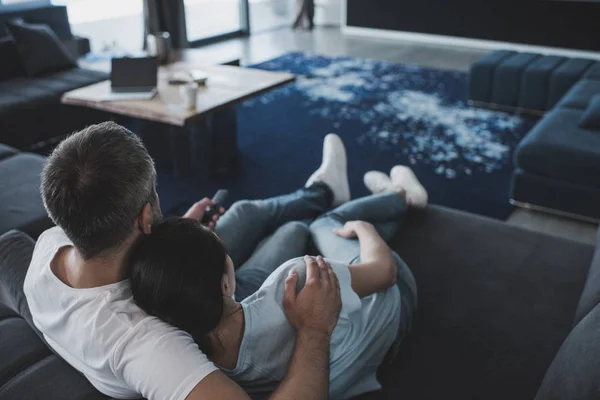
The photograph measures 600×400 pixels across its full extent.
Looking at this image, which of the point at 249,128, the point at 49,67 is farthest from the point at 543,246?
the point at 49,67

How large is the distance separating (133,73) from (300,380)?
2.52 meters

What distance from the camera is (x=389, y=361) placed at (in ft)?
4.70

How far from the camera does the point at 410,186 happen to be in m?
2.26

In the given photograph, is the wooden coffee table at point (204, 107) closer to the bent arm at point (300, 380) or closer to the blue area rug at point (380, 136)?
the blue area rug at point (380, 136)

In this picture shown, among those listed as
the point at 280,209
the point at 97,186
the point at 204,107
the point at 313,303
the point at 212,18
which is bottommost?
the point at 212,18

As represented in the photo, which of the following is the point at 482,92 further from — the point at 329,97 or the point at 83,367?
the point at 83,367

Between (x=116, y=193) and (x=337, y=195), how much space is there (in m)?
1.39

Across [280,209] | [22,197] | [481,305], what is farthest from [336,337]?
[22,197]

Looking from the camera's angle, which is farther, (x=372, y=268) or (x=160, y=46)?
(x=160, y=46)

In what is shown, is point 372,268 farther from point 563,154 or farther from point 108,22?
point 108,22

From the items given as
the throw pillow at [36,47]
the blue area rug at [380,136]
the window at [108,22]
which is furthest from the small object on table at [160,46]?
the window at [108,22]

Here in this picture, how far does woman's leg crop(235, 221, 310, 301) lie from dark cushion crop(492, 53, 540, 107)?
2938 mm

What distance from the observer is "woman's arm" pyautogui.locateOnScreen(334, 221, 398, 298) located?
1380mm

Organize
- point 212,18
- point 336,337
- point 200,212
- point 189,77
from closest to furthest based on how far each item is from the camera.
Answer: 1. point 336,337
2. point 200,212
3. point 189,77
4. point 212,18
